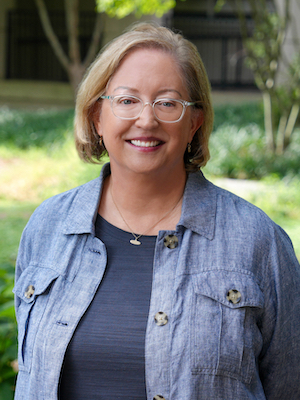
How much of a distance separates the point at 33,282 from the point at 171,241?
595 millimetres

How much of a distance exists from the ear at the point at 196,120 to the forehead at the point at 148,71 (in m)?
0.15

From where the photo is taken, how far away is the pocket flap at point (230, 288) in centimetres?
173

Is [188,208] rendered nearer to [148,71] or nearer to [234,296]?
[234,296]

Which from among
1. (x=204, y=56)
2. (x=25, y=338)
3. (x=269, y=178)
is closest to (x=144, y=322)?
(x=25, y=338)

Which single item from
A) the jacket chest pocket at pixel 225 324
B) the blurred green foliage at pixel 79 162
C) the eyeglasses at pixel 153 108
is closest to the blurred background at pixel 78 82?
the blurred green foliage at pixel 79 162

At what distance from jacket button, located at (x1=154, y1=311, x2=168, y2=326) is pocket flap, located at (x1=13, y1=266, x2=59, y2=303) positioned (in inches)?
17.5

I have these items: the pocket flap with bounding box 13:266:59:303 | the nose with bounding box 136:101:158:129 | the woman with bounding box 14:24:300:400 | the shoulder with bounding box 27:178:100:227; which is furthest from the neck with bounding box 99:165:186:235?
the pocket flap with bounding box 13:266:59:303

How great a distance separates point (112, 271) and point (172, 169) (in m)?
0.48

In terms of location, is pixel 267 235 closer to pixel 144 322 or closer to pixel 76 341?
pixel 144 322

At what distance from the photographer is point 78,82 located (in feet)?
39.7

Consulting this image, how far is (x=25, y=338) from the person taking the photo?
6.29 ft

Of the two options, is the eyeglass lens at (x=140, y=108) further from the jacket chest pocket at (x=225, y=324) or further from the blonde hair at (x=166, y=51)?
the jacket chest pocket at (x=225, y=324)

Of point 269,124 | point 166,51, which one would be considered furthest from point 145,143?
point 269,124

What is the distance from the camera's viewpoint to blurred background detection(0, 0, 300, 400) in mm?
6715
